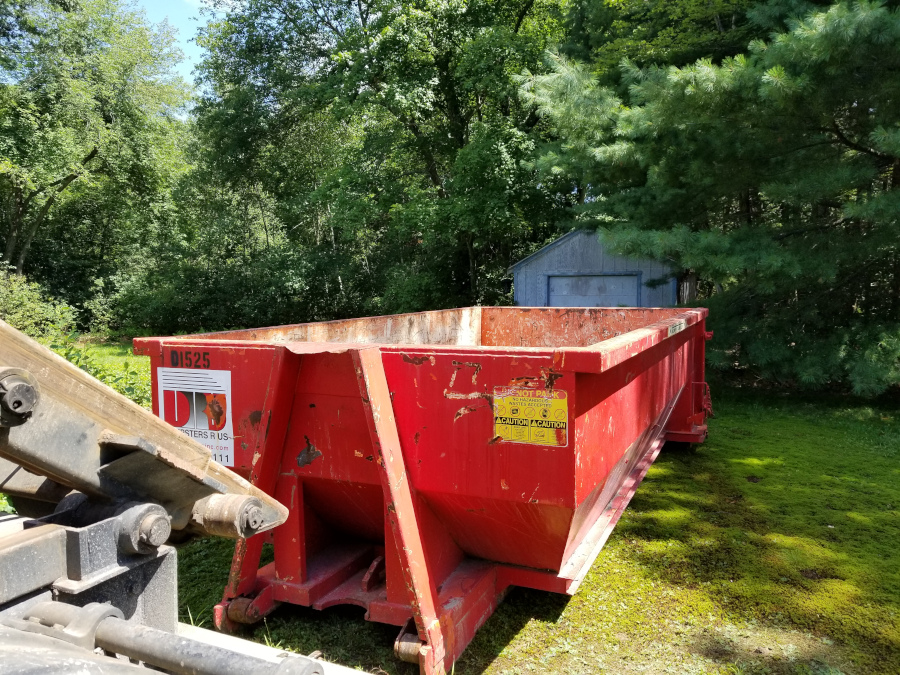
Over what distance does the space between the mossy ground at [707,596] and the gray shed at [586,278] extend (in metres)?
6.84

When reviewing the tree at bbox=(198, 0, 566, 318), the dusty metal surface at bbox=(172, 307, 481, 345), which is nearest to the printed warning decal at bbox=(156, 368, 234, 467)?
the dusty metal surface at bbox=(172, 307, 481, 345)

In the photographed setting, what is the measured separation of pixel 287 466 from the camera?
2.72m

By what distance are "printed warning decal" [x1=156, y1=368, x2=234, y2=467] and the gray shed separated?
9774 millimetres

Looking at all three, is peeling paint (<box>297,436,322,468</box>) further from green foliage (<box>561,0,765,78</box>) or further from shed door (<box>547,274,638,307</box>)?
shed door (<box>547,274,638,307</box>)

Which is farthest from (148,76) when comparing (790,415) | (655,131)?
(790,415)

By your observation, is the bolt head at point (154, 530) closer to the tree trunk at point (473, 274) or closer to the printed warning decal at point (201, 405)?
the printed warning decal at point (201, 405)

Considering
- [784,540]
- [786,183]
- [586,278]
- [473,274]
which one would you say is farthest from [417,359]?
[473,274]

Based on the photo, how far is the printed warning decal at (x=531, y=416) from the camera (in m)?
2.21

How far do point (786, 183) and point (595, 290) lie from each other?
5.04 metres

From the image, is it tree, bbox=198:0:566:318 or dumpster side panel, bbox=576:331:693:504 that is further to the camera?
tree, bbox=198:0:566:318

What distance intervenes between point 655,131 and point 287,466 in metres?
7.58

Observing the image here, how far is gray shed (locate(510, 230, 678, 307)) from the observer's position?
11906 millimetres

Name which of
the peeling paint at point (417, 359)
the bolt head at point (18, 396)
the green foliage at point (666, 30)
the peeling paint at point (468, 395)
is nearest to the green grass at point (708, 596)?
the peeling paint at point (468, 395)

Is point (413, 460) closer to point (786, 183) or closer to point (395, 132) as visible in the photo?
point (786, 183)
